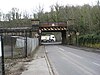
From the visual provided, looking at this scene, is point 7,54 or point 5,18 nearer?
point 7,54

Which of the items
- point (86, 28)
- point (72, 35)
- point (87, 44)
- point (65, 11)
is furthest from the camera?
point (65, 11)

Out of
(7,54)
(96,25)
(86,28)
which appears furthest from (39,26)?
(7,54)

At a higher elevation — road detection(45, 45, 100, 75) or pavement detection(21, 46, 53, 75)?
pavement detection(21, 46, 53, 75)

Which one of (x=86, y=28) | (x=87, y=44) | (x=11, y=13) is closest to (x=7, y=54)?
(x=87, y=44)

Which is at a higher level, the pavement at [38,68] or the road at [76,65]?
the pavement at [38,68]

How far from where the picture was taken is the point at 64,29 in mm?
95125

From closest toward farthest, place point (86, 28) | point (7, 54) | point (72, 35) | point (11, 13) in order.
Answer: point (7, 54)
point (86, 28)
point (72, 35)
point (11, 13)

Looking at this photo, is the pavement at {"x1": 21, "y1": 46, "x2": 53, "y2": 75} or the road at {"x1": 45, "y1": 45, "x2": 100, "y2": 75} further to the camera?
the road at {"x1": 45, "y1": 45, "x2": 100, "y2": 75}

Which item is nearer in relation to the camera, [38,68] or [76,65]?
[38,68]

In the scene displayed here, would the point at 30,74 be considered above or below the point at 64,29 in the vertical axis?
below

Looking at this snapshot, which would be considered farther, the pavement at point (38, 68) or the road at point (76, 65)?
the road at point (76, 65)

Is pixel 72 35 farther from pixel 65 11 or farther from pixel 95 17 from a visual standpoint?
pixel 65 11

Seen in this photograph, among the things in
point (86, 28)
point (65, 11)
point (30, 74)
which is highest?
point (65, 11)

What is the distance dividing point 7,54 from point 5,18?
106m
